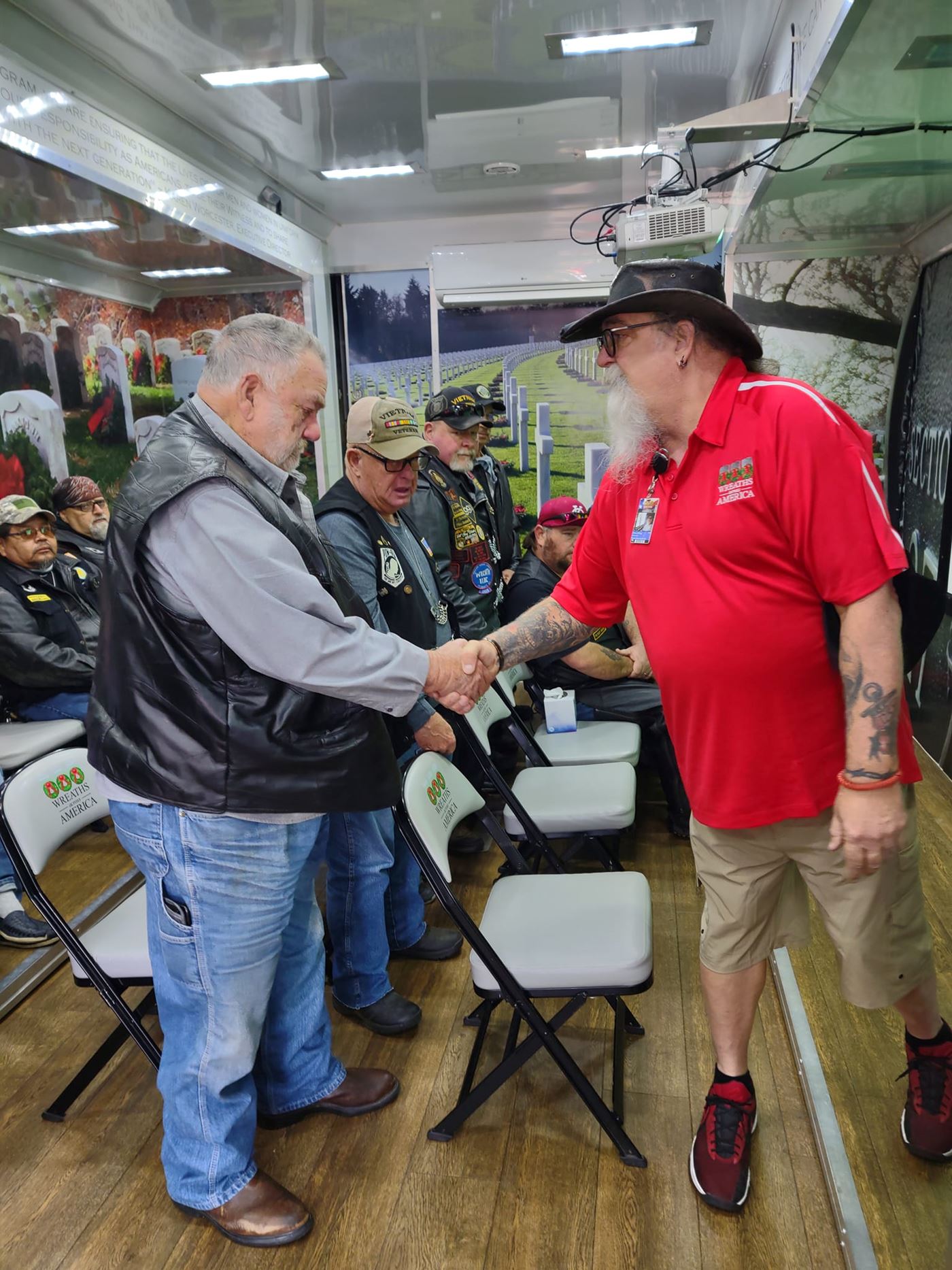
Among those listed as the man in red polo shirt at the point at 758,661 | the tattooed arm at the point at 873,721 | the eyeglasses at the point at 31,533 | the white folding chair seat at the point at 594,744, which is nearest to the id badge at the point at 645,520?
the man in red polo shirt at the point at 758,661

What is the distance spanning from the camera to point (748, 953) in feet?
6.05

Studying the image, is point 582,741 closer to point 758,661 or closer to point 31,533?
point 758,661

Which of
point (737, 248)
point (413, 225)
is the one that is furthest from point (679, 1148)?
point (413, 225)

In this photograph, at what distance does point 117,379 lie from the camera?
5809 mm

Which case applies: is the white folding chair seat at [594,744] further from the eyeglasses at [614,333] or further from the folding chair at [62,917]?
the eyeglasses at [614,333]

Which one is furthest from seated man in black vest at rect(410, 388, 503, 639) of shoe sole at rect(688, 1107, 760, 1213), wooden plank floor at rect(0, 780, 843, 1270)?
Answer: shoe sole at rect(688, 1107, 760, 1213)

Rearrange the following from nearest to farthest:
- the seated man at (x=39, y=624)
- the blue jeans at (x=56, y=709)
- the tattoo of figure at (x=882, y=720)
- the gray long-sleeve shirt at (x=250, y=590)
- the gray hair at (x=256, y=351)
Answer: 1. the tattoo of figure at (x=882, y=720)
2. the gray long-sleeve shirt at (x=250, y=590)
3. the gray hair at (x=256, y=351)
4. the seated man at (x=39, y=624)
5. the blue jeans at (x=56, y=709)

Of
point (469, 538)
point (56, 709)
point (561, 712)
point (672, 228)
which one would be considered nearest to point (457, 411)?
point (469, 538)

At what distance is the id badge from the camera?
169 centimetres

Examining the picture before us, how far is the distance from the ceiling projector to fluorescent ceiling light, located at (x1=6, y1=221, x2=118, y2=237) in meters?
2.90

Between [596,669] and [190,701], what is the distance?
94.7 inches

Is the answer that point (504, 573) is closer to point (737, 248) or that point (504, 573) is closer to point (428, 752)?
point (737, 248)

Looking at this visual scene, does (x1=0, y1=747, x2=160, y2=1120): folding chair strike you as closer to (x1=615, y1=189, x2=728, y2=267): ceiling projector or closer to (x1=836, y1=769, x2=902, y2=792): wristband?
(x1=836, y1=769, x2=902, y2=792): wristband

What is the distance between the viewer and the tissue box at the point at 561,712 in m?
3.75
